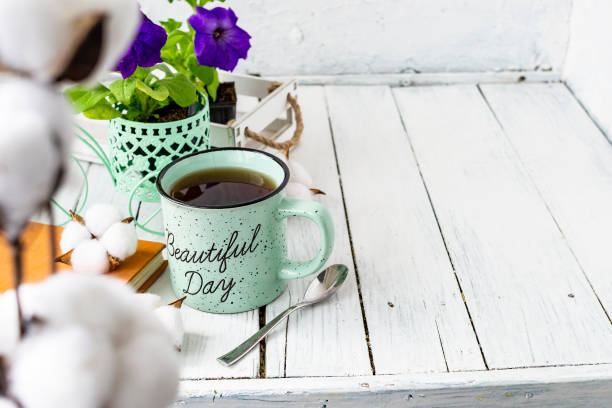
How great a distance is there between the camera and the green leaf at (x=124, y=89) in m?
0.66

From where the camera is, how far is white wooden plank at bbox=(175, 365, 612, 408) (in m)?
0.54

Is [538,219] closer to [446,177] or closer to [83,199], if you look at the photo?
[446,177]

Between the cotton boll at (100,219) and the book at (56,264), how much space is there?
0.11ft

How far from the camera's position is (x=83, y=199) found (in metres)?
0.81

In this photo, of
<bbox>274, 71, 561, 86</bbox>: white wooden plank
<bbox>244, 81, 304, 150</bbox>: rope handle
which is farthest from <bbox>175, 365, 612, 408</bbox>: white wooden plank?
<bbox>274, 71, 561, 86</bbox>: white wooden plank

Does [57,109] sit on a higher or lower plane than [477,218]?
lower

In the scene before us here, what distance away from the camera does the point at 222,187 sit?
2.03 feet

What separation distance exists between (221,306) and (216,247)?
0.24 ft

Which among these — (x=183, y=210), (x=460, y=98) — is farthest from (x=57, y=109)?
(x=460, y=98)

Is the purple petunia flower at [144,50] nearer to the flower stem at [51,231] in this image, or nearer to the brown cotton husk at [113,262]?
the brown cotton husk at [113,262]

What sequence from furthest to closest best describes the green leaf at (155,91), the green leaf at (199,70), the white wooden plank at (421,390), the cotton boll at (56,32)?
1. the green leaf at (199,70)
2. the green leaf at (155,91)
3. the white wooden plank at (421,390)
4. the cotton boll at (56,32)

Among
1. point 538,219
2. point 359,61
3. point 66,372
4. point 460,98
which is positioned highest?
point 359,61

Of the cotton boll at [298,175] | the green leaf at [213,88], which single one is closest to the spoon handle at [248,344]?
the cotton boll at [298,175]

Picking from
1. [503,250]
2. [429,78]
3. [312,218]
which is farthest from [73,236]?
[429,78]
